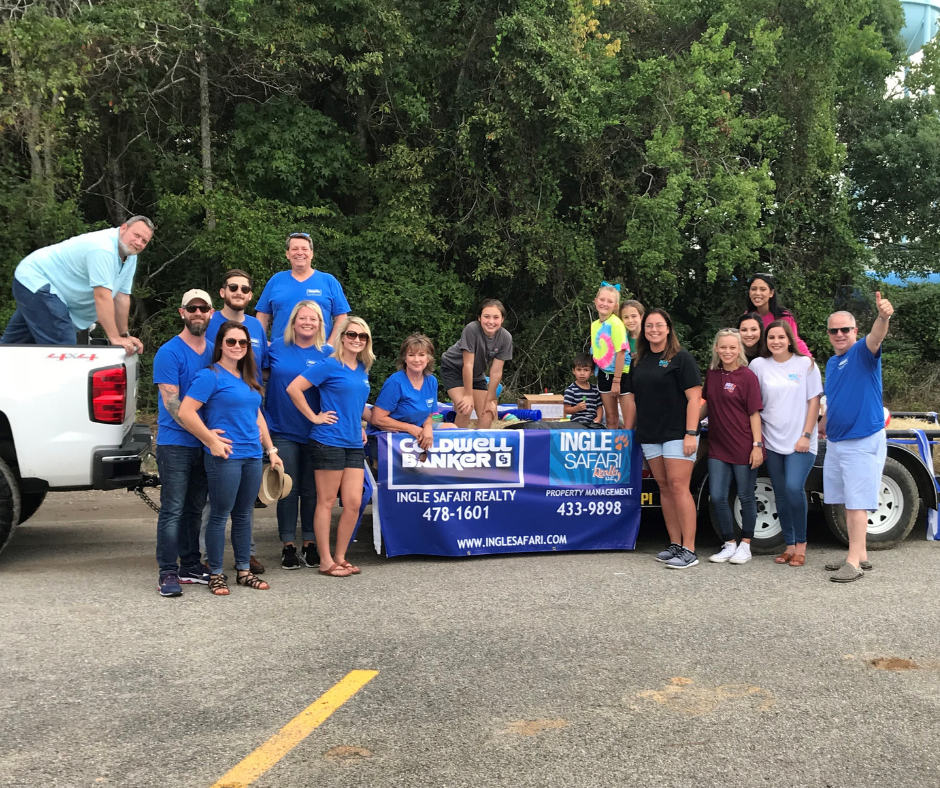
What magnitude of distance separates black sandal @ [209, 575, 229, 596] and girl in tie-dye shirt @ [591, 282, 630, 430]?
10.9ft

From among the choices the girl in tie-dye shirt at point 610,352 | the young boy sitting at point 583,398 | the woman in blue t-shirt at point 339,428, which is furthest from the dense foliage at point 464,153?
the woman in blue t-shirt at point 339,428

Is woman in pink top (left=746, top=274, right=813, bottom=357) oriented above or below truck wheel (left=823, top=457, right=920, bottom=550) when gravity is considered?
above

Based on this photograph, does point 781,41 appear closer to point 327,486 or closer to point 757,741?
point 327,486

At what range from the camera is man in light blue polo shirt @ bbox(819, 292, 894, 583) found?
687cm

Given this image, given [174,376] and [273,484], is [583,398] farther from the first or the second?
[174,376]

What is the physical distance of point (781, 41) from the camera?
20.8 meters

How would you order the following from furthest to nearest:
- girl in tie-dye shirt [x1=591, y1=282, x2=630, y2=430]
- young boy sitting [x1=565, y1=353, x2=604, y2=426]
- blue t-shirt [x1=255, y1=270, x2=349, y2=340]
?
1. young boy sitting [x1=565, y1=353, x2=604, y2=426]
2. girl in tie-dye shirt [x1=591, y1=282, x2=630, y2=430]
3. blue t-shirt [x1=255, y1=270, x2=349, y2=340]

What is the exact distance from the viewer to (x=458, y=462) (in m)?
7.37

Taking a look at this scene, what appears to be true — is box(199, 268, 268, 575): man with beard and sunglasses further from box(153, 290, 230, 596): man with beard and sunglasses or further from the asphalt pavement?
the asphalt pavement

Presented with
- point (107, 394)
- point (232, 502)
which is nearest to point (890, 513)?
point (232, 502)

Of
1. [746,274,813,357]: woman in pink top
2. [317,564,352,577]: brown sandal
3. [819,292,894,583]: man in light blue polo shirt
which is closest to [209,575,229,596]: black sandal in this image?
[317,564,352,577]: brown sandal

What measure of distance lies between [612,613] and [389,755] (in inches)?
93.1

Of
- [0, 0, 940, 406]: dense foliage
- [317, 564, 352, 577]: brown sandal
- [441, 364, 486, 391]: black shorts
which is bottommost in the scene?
[317, 564, 352, 577]: brown sandal

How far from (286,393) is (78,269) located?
1.90 meters
